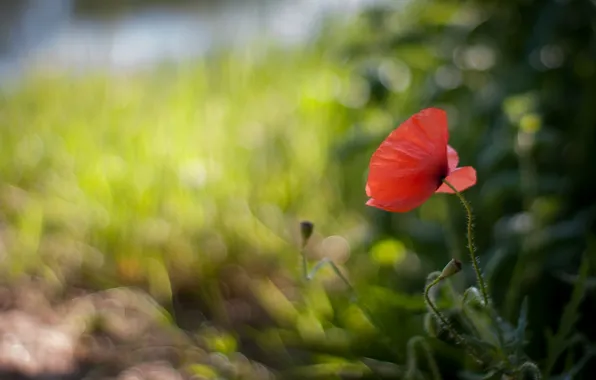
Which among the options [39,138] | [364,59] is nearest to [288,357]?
[364,59]

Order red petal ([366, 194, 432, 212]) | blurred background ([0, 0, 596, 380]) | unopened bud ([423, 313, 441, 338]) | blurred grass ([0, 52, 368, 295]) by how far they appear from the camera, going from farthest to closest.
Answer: blurred grass ([0, 52, 368, 295]), blurred background ([0, 0, 596, 380]), unopened bud ([423, 313, 441, 338]), red petal ([366, 194, 432, 212])

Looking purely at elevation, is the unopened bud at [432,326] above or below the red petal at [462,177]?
below

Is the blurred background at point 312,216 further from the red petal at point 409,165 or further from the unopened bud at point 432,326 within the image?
the red petal at point 409,165

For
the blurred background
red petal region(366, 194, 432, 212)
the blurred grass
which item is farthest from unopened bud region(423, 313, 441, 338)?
the blurred grass

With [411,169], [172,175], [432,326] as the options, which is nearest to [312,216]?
[172,175]

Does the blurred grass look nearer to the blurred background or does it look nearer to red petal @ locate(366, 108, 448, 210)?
the blurred background

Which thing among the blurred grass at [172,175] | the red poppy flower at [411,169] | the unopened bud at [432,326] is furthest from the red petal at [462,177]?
the blurred grass at [172,175]

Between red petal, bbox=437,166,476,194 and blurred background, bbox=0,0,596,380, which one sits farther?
blurred background, bbox=0,0,596,380
